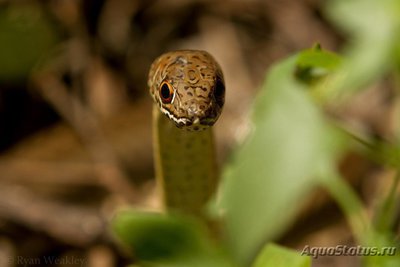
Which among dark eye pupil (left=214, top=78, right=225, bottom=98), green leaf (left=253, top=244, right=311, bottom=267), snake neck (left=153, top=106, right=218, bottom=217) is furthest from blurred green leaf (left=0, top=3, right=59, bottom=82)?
green leaf (left=253, top=244, right=311, bottom=267)

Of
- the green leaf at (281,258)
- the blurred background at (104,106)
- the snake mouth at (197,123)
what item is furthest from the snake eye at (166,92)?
the blurred background at (104,106)

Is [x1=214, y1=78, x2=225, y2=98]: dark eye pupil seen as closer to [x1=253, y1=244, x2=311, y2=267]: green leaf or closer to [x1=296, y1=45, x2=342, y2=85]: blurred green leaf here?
[x1=296, y1=45, x2=342, y2=85]: blurred green leaf

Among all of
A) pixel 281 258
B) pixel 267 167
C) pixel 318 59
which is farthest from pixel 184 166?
pixel 281 258

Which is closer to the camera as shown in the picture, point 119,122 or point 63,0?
point 119,122

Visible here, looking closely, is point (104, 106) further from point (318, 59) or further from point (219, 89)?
point (318, 59)

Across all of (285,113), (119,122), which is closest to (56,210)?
(119,122)

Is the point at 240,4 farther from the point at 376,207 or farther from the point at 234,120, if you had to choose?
the point at 376,207
